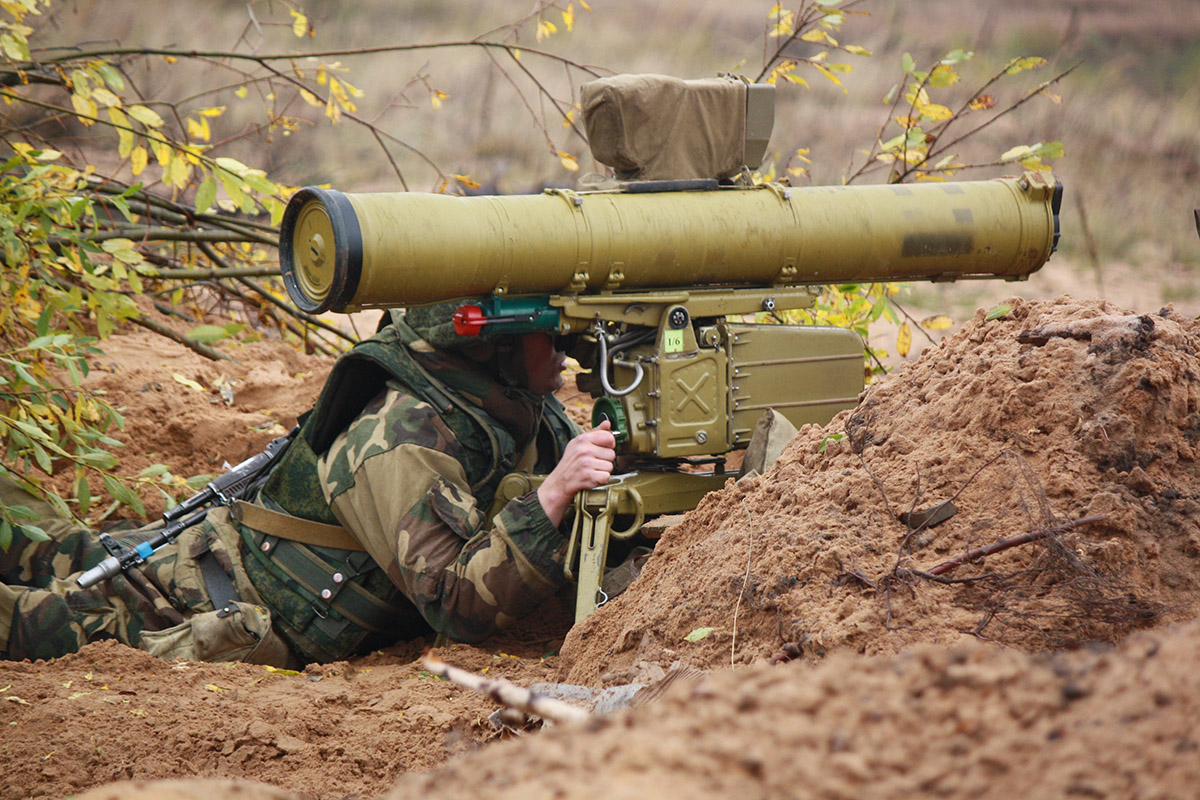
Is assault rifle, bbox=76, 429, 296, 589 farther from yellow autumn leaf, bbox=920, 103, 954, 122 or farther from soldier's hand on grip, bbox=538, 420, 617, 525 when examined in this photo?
yellow autumn leaf, bbox=920, 103, 954, 122

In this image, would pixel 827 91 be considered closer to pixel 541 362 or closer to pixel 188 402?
pixel 188 402

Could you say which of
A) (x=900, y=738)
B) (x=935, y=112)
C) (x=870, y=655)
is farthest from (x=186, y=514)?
(x=935, y=112)

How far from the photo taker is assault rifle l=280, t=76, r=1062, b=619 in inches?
104

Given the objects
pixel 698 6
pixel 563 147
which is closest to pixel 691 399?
pixel 563 147

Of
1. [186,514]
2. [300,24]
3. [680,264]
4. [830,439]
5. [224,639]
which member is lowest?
[224,639]

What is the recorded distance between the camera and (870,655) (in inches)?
68.0

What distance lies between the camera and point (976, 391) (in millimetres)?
2195

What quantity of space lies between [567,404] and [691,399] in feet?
6.64

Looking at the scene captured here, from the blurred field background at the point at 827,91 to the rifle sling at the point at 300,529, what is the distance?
6.94 meters

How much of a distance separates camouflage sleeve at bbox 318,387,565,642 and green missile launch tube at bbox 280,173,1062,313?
560mm

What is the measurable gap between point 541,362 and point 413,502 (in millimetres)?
576

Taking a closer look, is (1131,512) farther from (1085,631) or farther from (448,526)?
(448,526)

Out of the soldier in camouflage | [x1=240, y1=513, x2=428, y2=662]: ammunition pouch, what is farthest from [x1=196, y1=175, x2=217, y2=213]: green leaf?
[x1=240, y1=513, x2=428, y2=662]: ammunition pouch

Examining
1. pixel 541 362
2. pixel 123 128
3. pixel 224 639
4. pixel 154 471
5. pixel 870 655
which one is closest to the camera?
pixel 870 655
